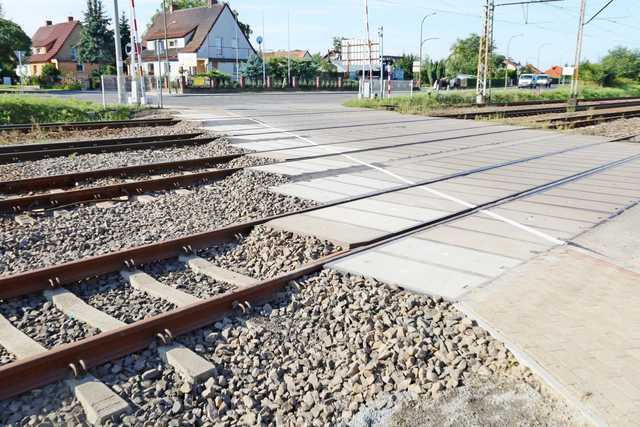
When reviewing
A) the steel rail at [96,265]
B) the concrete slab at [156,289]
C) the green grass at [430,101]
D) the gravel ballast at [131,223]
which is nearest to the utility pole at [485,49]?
the green grass at [430,101]

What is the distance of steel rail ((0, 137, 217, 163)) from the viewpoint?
1189 cm

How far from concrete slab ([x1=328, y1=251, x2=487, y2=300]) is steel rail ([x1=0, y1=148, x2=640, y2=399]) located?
35 cm

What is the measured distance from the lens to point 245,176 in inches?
411

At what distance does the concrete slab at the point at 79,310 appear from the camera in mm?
4594

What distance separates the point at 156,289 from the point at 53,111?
18.2 metres

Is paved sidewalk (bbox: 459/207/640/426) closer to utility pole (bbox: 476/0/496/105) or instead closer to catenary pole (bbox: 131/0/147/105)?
catenary pole (bbox: 131/0/147/105)

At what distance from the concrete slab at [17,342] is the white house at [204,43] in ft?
239

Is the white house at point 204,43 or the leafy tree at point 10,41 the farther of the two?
the white house at point 204,43

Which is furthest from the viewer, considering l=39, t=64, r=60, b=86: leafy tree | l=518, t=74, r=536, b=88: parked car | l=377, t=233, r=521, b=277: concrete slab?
l=518, t=74, r=536, b=88: parked car

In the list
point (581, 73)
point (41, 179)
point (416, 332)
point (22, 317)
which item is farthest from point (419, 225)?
point (581, 73)

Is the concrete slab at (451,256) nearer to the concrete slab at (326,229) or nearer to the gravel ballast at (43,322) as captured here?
the concrete slab at (326,229)

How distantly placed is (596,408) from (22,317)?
4.37 meters

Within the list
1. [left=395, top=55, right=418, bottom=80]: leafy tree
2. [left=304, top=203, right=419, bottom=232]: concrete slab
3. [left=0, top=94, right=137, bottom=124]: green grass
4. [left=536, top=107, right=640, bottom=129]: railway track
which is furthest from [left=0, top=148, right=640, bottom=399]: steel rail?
[left=395, top=55, right=418, bottom=80]: leafy tree

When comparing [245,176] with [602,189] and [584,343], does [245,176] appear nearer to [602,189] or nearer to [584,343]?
[602,189]
